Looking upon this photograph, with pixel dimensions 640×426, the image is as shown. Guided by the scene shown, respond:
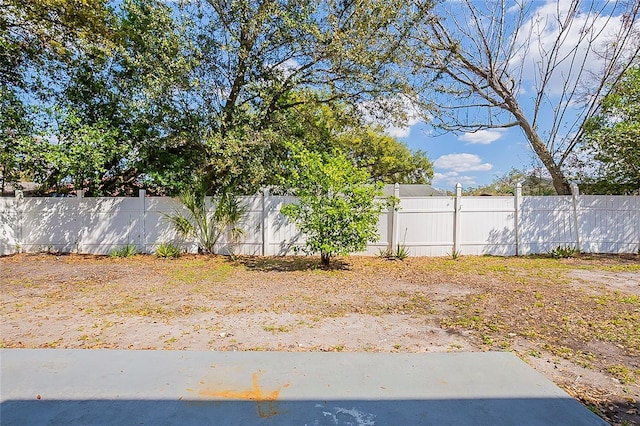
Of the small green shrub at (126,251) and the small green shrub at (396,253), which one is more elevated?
the small green shrub at (396,253)

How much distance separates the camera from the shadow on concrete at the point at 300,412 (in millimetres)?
2025

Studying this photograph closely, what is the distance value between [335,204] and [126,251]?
593cm

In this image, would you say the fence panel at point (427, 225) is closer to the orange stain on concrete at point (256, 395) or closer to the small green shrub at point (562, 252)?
the small green shrub at point (562, 252)

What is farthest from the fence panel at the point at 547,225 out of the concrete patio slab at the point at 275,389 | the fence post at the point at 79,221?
the fence post at the point at 79,221

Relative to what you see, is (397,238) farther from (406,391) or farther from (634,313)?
(406,391)

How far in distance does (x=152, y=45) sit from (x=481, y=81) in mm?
9869

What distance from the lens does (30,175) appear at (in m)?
9.28

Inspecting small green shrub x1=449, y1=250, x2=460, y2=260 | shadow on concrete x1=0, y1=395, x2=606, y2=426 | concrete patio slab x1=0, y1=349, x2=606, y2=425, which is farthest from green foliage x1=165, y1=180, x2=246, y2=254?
shadow on concrete x1=0, y1=395, x2=606, y2=426

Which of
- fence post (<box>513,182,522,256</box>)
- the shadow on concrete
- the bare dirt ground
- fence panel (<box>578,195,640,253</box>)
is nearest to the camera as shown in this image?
the shadow on concrete

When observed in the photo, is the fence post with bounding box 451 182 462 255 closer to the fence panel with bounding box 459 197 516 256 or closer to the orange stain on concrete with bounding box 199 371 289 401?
the fence panel with bounding box 459 197 516 256

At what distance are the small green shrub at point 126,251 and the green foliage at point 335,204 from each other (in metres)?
4.79

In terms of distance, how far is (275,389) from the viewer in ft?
7.78

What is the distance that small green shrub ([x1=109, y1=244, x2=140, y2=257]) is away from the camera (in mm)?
9133

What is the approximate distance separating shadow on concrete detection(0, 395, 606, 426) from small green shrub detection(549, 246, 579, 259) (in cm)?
807
